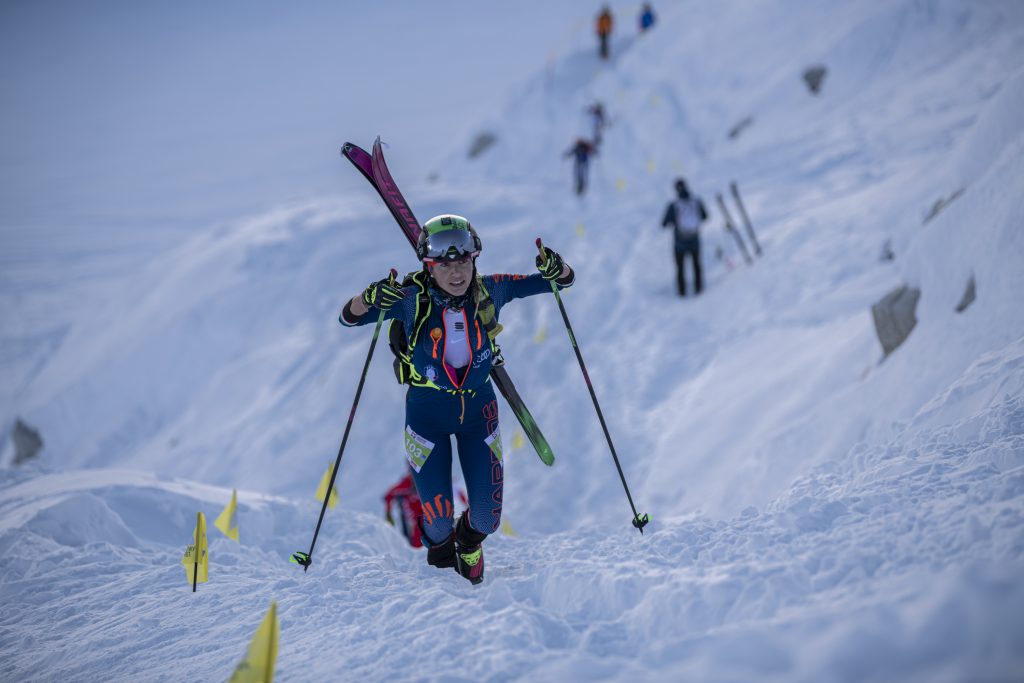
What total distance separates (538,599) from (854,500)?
182cm

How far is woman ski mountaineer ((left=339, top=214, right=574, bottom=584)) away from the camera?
399cm

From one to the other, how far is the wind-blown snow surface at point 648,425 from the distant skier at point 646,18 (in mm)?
6635

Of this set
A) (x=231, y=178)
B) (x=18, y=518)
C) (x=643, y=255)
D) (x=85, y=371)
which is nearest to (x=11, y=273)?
(x=85, y=371)

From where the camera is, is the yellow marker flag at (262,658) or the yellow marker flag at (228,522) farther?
the yellow marker flag at (228,522)

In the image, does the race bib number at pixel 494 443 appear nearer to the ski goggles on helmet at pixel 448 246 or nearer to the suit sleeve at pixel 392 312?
the suit sleeve at pixel 392 312

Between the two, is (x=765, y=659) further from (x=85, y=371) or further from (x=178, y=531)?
(x=85, y=371)

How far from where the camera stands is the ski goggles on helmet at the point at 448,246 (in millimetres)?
3936

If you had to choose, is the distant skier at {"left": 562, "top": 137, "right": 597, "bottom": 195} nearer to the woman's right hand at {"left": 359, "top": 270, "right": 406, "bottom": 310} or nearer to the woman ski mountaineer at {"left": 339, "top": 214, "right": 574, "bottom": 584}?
the woman ski mountaineer at {"left": 339, "top": 214, "right": 574, "bottom": 584}

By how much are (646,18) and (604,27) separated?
1907mm

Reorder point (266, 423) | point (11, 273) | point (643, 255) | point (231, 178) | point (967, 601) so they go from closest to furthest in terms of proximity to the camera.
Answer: point (967, 601)
point (266, 423)
point (643, 255)
point (11, 273)
point (231, 178)

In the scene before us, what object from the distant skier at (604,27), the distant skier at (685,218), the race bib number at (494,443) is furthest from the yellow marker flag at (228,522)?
the distant skier at (604,27)

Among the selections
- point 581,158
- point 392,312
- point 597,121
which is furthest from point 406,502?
point 597,121

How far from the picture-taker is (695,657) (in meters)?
2.62

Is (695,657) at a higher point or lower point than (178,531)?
lower
